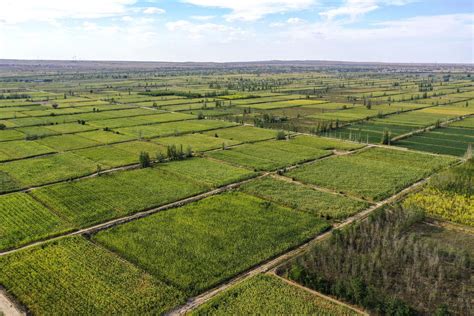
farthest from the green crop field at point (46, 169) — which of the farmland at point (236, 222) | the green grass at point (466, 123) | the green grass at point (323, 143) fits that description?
the green grass at point (466, 123)

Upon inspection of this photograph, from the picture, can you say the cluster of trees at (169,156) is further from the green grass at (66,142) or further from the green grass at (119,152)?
the green grass at (66,142)

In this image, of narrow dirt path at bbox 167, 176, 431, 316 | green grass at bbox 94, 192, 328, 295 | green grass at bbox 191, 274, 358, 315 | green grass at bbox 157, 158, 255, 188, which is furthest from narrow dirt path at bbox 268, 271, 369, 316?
green grass at bbox 157, 158, 255, 188

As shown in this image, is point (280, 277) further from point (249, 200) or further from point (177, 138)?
point (177, 138)

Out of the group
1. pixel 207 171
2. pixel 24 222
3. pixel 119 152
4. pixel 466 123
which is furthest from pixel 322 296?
pixel 466 123

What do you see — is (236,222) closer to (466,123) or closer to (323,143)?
Answer: (323,143)

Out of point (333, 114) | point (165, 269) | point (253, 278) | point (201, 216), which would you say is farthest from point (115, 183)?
point (333, 114)
